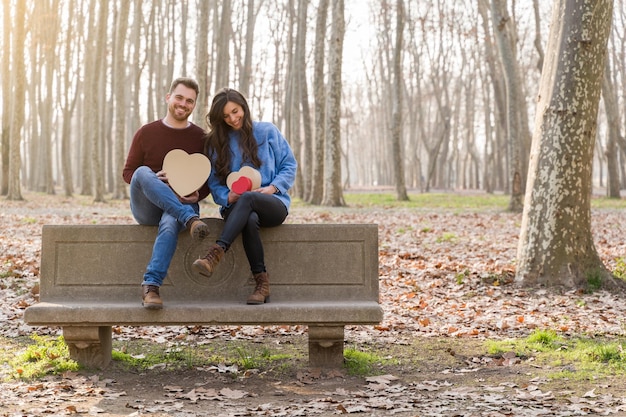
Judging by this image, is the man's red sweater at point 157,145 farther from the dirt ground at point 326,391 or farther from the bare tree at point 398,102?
the bare tree at point 398,102

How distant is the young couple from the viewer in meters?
5.00

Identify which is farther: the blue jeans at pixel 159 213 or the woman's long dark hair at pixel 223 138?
the woman's long dark hair at pixel 223 138

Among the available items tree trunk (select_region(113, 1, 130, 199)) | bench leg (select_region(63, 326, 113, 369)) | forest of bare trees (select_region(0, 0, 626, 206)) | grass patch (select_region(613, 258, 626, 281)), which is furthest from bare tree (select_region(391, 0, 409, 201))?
bench leg (select_region(63, 326, 113, 369))

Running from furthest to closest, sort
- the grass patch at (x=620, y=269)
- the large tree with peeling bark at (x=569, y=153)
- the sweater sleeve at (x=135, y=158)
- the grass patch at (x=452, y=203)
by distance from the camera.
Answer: the grass patch at (x=452, y=203)
the grass patch at (x=620, y=269)
the large tree with peeling bark at (x=569, y=153)
the sweater sleeve at (x=135, y=158)

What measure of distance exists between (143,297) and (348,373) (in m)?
1.52

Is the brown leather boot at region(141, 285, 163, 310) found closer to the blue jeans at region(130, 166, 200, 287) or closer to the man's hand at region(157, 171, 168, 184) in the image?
the blue jeans at region(130, 166, 200, 287)

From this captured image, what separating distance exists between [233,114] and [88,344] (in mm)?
1938

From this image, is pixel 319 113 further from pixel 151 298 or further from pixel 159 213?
pixel 151 298

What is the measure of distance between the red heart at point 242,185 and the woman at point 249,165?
0.12 ft

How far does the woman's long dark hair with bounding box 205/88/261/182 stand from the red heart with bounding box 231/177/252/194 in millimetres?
170

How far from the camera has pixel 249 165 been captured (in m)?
5.37

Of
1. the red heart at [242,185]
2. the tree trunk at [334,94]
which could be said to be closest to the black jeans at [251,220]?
the red heart at [242,185]

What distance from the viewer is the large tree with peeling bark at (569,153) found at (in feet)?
25.5

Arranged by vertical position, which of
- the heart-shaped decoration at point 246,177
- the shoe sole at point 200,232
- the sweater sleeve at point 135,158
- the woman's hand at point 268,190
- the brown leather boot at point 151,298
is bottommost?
the brown leather boot at point 151,298
